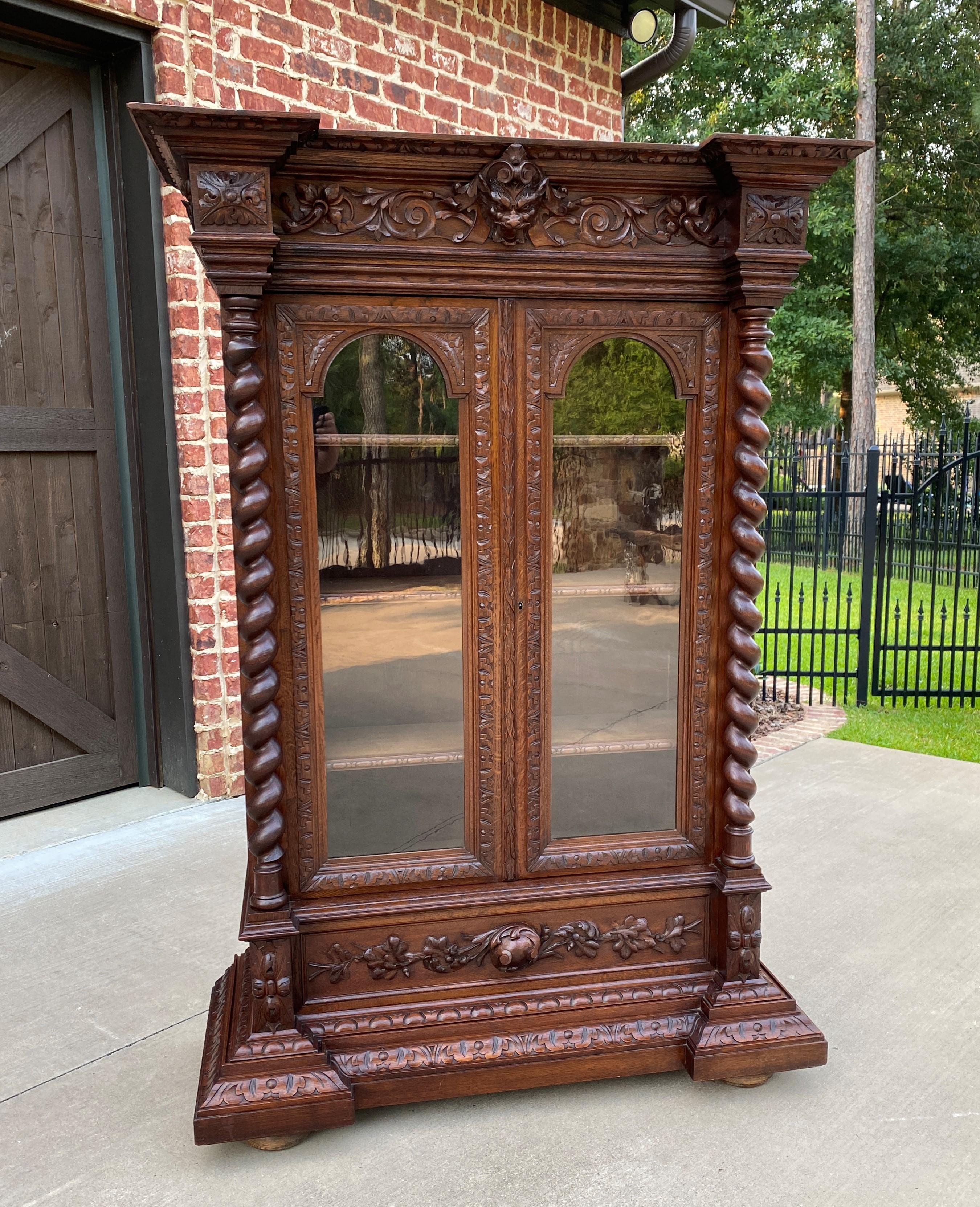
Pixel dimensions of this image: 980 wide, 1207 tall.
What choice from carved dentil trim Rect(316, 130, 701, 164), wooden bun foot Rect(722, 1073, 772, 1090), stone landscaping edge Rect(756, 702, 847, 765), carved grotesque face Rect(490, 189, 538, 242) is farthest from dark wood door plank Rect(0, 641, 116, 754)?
stone landscaping edge Rect(756, 702, 847, 765)

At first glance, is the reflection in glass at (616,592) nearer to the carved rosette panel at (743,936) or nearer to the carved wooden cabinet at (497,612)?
the carved wooden cabinet at (497,612)

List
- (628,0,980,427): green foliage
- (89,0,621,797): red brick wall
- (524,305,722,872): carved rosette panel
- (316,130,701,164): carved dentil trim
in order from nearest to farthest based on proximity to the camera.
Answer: (316,130,701,164): carved dentil trim, (524,305,722,872): carved rosette panel, (89,0,621,797): red brick wall, (628,0,980,427): green foliage

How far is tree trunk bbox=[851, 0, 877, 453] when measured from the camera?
1407 centimetres

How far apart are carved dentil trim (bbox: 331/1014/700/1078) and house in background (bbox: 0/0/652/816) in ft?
7.21

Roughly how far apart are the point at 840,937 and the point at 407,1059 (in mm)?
1559

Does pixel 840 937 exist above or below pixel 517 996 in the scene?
below

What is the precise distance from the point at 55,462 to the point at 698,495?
9.51 feet

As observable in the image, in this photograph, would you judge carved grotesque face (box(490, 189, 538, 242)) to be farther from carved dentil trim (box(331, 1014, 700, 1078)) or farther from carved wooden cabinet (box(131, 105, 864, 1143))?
carved dentil trim (box(331, 1014, 700, 1078))

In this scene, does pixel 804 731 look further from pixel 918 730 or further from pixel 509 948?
pixel 509 948

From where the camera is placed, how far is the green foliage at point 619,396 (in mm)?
2242

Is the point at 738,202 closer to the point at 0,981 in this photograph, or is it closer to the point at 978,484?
the point at 0,981

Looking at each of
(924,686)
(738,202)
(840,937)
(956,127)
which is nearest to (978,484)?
(924,686)

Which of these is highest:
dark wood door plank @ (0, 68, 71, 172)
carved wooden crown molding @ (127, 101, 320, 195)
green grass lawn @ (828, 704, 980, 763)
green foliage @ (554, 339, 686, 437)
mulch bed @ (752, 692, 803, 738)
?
dark wood door plank @ (0, 68, 71, 172)

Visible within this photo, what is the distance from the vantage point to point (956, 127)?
16.8 m
